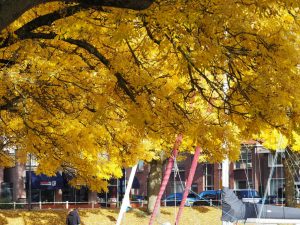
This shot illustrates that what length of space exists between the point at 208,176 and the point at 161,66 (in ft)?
206

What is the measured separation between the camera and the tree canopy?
941 centimetres

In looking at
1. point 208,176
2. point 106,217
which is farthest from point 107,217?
point 208,176

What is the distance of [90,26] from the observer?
1056 cm

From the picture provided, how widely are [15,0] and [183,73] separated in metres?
3.39

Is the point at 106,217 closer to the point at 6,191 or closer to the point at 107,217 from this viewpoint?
the point at 107,217

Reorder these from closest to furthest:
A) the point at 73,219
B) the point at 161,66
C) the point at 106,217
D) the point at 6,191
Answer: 1. the point at 161,66
2. the point at 73,219
3. the point at 106,217
4. the point at 6,191

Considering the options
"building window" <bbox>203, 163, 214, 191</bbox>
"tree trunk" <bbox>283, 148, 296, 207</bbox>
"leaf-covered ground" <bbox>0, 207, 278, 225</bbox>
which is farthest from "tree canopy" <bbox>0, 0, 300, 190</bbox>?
"building window" <bbox>203, 163, 214, 191</bbox>

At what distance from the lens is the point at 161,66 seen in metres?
12.3

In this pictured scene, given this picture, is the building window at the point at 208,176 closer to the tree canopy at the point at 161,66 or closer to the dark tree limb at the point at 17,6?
the tree canopy at the point at 161,66

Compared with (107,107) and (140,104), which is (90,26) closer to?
(140,104)

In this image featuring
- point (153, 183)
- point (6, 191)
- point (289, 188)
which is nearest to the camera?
point (289, 188)

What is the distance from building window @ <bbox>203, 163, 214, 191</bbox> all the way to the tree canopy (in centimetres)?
5782

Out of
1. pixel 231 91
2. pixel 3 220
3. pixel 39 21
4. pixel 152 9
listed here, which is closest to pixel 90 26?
pixel 39 21

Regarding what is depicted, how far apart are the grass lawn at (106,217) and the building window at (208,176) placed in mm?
30051
